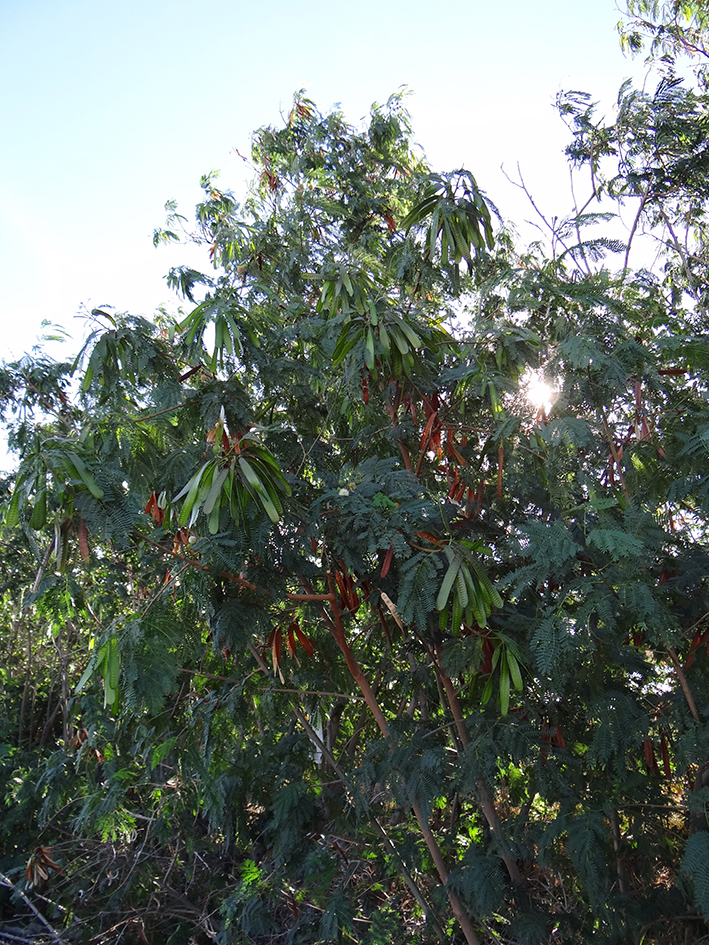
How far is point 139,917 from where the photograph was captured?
4.08m

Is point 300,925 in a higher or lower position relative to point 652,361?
lower

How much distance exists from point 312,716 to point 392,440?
5.51 ft

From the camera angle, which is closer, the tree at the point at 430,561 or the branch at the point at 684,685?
the tree at the point at 430,561

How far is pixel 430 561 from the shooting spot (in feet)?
7.58

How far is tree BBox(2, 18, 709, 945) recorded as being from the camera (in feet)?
7.20

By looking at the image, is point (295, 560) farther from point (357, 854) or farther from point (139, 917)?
point (139, 917)

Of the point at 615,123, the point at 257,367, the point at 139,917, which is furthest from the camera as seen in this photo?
the point at 139,917

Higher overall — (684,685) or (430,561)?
(430,561)

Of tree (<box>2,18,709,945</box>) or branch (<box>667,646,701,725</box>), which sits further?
branch (<box>667,646,701,725</box>)

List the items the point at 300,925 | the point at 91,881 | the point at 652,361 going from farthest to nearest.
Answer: the point at 91,881 → the point at 300,925 → the point at 652,361

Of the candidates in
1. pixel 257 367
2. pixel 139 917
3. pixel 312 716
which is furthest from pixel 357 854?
pixel 257 367

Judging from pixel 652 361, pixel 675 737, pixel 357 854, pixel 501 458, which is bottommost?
pixel 357 854

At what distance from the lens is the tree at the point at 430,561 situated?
2193 millimetres

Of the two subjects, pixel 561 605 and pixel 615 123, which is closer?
pixel 561 605
